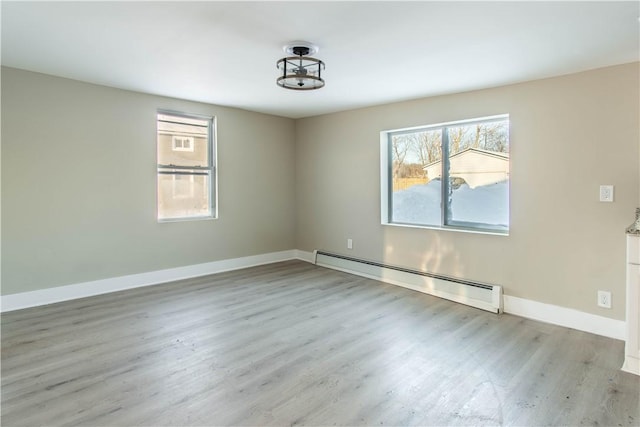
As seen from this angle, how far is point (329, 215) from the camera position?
5.45 m

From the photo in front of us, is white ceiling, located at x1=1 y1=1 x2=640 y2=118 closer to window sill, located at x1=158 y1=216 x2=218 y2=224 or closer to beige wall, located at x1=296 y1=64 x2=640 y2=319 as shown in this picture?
beige wall, located at x1=296 y1=64 x2=640 y2=319

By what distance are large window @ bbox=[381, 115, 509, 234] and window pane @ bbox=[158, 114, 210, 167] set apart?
2.43 metres

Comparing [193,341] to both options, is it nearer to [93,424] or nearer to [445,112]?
[93,424]

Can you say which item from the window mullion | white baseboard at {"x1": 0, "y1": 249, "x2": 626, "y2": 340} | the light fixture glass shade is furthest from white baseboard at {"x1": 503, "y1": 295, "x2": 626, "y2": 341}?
the light fixture glass shade

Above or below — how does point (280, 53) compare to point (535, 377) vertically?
above

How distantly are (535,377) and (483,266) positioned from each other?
1570 millimetres

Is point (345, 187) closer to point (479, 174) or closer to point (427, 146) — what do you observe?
point (427, 146)

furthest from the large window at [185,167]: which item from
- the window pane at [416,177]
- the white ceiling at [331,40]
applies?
the window pane at [416,177]

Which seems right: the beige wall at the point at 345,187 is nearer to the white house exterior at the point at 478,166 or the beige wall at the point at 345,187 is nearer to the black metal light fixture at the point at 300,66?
the white house exterior at the point at 478,166

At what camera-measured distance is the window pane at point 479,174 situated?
3730mm

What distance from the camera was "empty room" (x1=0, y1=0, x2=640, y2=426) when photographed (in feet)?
7.07

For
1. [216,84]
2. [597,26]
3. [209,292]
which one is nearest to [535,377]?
[597,26]

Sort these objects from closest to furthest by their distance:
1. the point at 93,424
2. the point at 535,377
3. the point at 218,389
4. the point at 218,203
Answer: the point at 93,424 → the point at 218,389 → the point at 535,377 → the point at 218,203

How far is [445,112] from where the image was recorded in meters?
4.05
